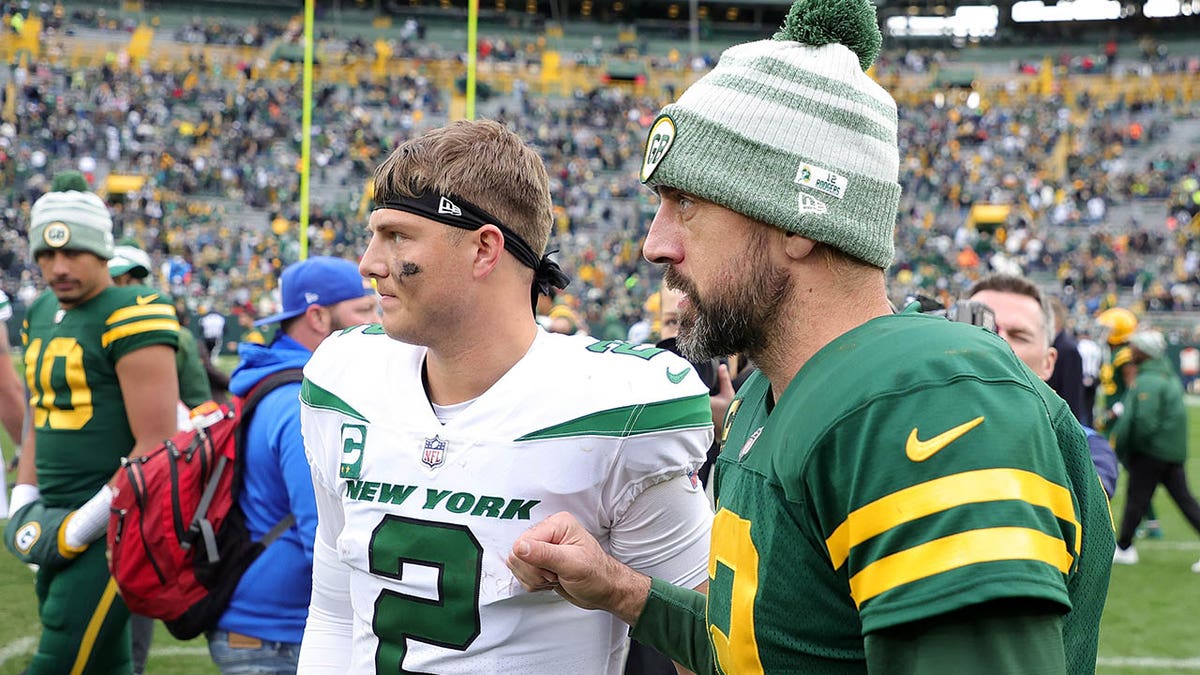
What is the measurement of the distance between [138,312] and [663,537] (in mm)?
2657

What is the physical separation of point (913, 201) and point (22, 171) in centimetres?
2444

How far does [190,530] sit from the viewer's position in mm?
2824

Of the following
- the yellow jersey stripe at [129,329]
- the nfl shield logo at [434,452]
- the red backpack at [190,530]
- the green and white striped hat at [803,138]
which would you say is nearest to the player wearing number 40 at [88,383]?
the yellow jersey stripe at [129,329]

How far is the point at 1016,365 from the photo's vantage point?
1180 mm

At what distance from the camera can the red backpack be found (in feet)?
9.26

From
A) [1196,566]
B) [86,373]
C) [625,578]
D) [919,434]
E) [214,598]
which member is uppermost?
[919,434]

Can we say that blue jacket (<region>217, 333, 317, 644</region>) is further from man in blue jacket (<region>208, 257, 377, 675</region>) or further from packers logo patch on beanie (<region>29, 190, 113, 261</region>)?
packers logo patch on beanie (<region>29, 190, 113, 261</region>)

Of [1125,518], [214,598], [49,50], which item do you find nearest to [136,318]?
[214,598]

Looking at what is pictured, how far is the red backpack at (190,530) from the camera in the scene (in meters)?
2.82

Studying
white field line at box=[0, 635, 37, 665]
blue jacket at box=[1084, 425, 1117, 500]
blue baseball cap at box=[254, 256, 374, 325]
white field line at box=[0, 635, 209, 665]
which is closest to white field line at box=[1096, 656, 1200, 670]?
blue jacket at box=[1084, 425, 1117, 500]

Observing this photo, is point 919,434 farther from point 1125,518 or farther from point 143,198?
point 143,198

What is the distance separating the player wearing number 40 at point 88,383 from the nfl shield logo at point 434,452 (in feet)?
7.52

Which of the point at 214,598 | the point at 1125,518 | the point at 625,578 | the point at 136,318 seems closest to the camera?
the point at 625,578

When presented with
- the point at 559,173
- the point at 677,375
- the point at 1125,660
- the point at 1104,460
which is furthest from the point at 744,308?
the point at 559,173
